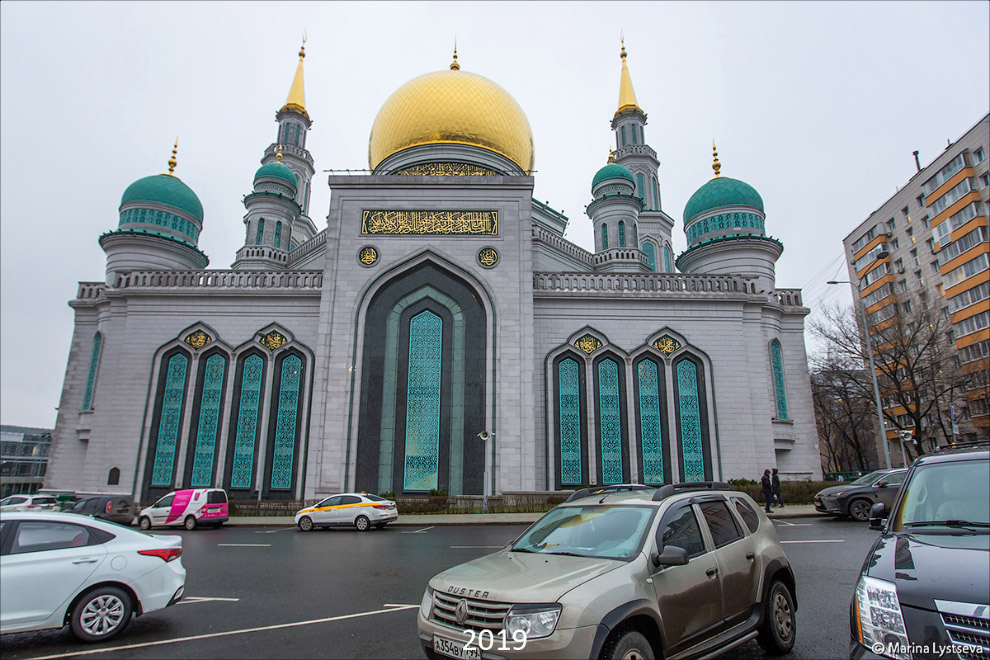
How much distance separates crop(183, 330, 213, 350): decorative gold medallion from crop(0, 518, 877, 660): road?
12.3m

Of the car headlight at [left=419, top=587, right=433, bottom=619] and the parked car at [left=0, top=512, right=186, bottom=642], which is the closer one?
the car headlight at [left=419, top=587, right=433, bottom=619]

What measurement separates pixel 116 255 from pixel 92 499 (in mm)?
13299

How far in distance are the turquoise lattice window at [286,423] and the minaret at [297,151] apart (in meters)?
15.5

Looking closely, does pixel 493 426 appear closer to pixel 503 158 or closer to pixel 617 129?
pixel 503 158

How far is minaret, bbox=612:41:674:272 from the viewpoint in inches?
1485

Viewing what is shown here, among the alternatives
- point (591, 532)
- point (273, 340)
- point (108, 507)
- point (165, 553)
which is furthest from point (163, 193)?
point (591, 532)

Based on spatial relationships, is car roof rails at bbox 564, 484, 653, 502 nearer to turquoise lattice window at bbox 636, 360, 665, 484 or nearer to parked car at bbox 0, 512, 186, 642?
parked car at bbox 0, 512, 186, 642

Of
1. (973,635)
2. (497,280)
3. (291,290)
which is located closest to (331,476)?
(291,290)

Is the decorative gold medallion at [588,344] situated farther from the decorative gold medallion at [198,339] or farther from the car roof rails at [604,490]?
the car roof rails at [604,490]

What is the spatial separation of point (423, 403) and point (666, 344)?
33.1ft

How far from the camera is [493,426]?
19.9 m

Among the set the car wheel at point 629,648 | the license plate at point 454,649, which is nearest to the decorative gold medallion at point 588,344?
the car wheel at point 629,648

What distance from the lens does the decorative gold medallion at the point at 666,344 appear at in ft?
73.0

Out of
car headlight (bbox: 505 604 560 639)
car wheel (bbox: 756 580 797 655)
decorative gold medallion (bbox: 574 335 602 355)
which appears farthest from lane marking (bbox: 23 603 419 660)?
decorative gold medallion (bbox: 574 335 602 355)
